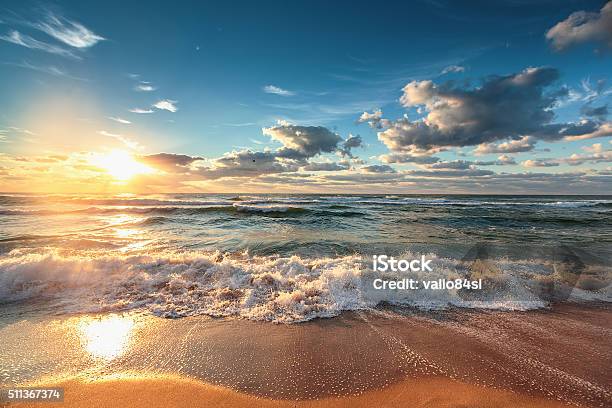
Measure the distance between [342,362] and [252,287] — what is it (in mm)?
2968

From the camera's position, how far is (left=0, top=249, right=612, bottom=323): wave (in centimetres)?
513

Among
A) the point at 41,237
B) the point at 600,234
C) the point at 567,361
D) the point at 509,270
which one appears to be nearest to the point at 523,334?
the point at 567,361

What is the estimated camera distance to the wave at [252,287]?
5.13 metres

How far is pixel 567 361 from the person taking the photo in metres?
3.46

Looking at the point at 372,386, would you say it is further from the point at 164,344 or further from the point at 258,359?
the point at 164,344

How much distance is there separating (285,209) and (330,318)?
2273cm

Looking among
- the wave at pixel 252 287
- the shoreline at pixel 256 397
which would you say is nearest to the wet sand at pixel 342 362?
the shoreline at pixel 256 397

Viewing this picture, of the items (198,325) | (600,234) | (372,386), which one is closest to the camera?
(372,386)

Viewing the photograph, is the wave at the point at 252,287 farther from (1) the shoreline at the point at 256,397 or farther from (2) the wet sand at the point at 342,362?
(1) the shoreline at the point at 256,397

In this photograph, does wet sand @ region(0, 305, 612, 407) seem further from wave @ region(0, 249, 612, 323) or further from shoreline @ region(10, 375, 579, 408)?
wave @ region(0, 249, 612, 323)

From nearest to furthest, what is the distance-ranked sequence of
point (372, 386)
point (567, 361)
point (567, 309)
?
point (372, 386) < point (567, 361) < point (567, 309)

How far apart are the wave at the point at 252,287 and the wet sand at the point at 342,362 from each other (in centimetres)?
52

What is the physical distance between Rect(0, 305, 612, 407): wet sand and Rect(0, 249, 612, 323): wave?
0.52 meters

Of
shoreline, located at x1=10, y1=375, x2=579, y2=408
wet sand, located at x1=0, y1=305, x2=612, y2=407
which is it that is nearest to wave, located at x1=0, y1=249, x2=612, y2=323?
wet sand, located at x1=0, y1=305, x2=612, y2=407
